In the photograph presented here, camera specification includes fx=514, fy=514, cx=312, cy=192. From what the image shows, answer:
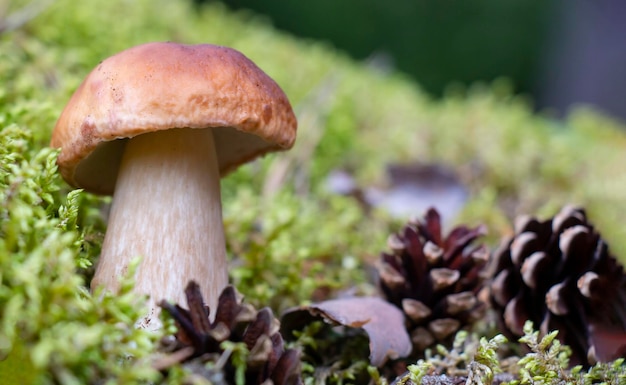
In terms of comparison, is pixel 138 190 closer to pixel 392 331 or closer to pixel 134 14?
pixel 392 331

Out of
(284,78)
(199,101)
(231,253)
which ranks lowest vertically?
(231,253)

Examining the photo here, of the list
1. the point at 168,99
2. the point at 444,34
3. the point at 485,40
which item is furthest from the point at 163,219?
the point at 485,40

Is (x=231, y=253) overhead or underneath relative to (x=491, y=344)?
overhead

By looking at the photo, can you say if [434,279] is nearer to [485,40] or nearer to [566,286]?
[566,286]

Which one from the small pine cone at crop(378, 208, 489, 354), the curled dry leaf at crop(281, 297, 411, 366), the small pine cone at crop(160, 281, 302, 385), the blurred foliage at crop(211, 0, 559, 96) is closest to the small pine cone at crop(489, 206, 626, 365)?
the small pine cone at crop(378, 208, 489, 354)

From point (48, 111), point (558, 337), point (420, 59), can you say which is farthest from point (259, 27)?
point (420, 59)

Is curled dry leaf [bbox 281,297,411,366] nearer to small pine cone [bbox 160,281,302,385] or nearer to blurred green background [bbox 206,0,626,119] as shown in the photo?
small pine cone [bbox 160,281,302,385]

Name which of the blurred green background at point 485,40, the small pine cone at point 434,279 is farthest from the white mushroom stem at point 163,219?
the blurred green background at point 485,40
